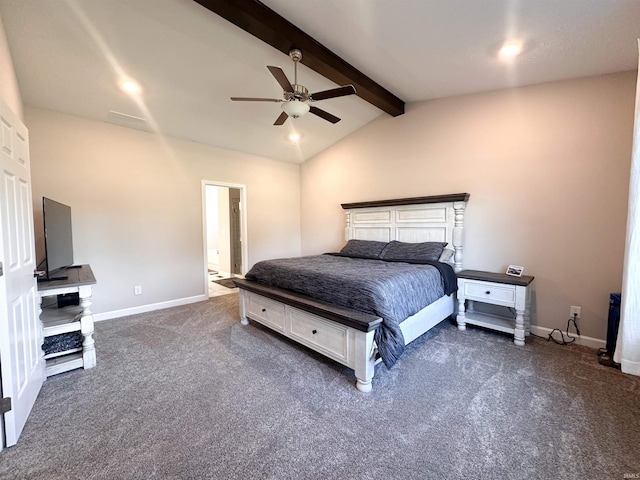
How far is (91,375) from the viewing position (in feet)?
7.41

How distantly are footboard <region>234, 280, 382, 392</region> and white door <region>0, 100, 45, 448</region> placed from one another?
5.78ft

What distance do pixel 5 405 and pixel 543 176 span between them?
4674 mm

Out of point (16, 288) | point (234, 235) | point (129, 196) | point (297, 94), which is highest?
point (297, 94)

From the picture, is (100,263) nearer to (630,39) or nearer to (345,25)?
(345,25)

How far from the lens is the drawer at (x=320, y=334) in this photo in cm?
218

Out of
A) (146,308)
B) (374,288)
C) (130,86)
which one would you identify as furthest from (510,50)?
(146,308)

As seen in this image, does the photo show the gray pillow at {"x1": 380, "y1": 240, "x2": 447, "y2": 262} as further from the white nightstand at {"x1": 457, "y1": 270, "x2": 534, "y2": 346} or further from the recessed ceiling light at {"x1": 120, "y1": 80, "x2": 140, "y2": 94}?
the recessed ceiling light at {"x1": 120, "y1": 80, "x2": 140, "y2": 94}

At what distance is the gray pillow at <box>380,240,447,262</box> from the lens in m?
3.40

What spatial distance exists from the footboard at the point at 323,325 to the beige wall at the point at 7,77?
247cm

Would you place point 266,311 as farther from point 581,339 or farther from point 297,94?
point 581,339

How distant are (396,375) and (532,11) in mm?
2921

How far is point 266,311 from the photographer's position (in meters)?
3.00

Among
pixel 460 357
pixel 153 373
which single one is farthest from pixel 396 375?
pixel 153 373

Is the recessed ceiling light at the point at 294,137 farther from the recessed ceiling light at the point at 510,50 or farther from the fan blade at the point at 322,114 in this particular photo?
the recessed ceiling light at the point at 510,50
